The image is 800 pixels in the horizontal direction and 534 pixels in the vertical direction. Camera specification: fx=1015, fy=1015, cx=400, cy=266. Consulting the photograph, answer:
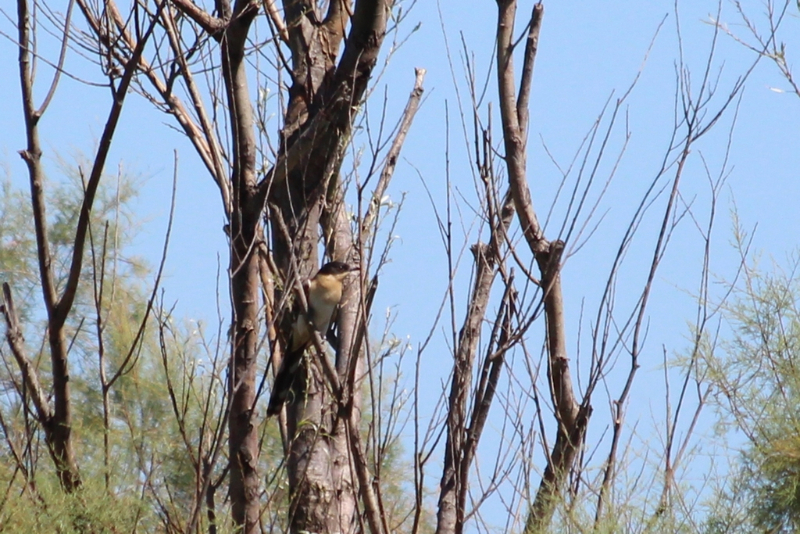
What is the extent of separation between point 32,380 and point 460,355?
1.46m

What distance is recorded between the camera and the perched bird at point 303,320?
4180 mm

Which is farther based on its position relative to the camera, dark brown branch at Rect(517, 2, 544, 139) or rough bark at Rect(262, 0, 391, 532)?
dark brown branch at Rect(517, 2, 544, 139)

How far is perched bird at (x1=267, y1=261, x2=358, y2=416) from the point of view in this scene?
4180 mm

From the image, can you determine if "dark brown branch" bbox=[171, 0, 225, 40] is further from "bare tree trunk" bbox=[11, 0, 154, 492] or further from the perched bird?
the perched bird

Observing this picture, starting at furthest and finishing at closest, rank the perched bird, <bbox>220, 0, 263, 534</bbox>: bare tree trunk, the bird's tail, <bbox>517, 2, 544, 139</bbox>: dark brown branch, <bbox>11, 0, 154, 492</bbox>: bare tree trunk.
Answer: the bird's tail, the perched bird, <bbox>517, 2, 544, 139</bbox>: dark brown branch, <bbox>220, 0, 263, 534</bbox>: bare tree trunk, <bbox>11, 0, 154, 492</bbox>: bare tree trunk

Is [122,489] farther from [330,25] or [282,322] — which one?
[330,25]

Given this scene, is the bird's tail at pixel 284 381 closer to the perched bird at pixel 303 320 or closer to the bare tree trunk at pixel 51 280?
the perched bird at pixel 303 320

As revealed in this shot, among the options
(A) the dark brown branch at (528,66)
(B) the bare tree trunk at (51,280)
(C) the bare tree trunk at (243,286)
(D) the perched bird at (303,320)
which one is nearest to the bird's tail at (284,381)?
(D) the perched bird at (303,320)

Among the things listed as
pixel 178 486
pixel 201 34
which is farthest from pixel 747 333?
pixel 178 486

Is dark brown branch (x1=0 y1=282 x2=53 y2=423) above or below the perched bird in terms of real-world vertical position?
below

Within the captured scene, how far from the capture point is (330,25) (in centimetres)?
448

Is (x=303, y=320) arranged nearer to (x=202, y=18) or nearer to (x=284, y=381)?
(x=284, y=381)

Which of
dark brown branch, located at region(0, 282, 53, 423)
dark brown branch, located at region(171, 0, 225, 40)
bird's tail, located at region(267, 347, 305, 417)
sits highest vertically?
dark brown branch, located at region(171, 0, 225, 40)

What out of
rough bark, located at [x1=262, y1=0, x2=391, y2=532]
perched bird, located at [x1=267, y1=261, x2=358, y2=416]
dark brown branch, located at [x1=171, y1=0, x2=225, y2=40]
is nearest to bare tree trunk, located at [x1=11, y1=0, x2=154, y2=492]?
dark brown branch, located at [x1=171, y1=0, x2=225, y2=40]
